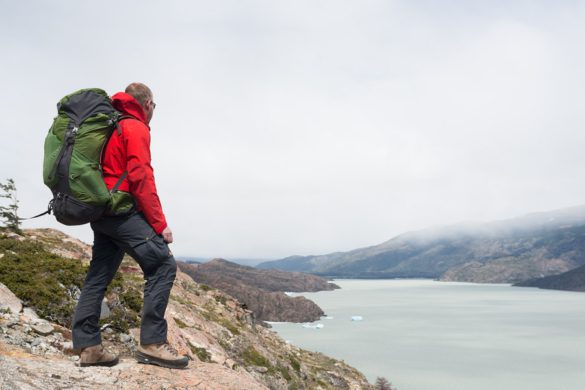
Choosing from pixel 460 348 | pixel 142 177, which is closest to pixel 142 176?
pixel 142 177

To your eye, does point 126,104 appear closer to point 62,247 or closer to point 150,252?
point 150,252

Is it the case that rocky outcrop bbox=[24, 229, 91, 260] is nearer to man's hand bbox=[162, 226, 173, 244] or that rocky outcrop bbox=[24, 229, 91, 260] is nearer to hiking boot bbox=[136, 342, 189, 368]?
hiking boot bbox=[136, 342, 189, 368]

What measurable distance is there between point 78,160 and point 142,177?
875 mm

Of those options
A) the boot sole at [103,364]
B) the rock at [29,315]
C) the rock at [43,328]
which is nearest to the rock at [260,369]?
the rock at [29,315]

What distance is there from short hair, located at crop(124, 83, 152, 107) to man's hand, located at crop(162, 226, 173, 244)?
83.0 inches

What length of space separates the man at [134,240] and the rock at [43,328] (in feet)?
8.11

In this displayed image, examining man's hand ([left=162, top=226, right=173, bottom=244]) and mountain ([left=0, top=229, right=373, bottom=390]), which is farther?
man's hand ([left=162, top=226, right=173, bottom=244])

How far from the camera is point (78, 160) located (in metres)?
5.68

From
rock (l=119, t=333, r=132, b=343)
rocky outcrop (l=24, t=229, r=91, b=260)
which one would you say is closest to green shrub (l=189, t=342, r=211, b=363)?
rock (l=119, t=333, r=132, b=343)

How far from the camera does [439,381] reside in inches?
3531

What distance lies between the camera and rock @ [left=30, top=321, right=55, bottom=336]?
8203 millimetres

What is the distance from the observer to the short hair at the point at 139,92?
6.64m

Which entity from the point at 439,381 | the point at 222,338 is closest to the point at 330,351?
the point at 439,381

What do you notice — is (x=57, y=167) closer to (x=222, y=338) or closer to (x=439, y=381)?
(x=222, y=338)
